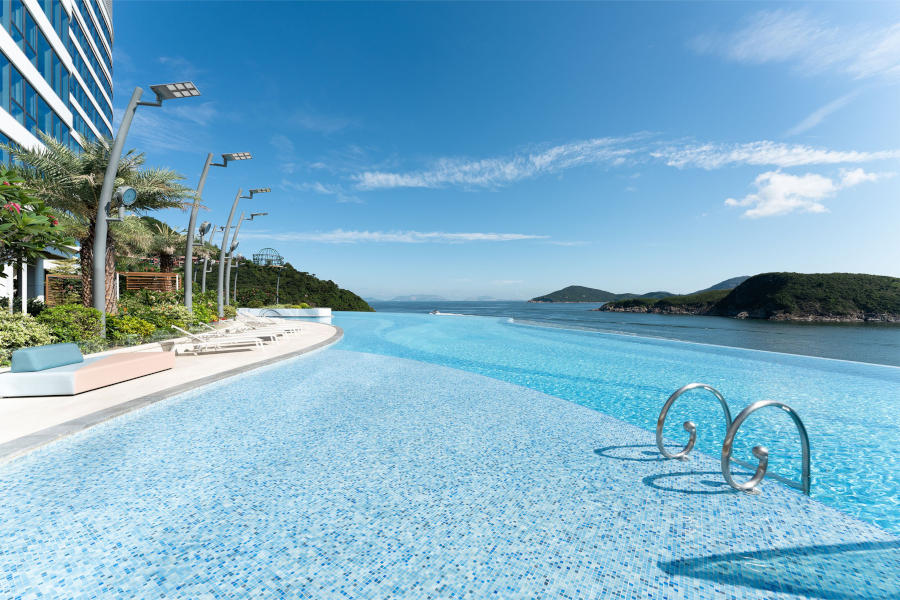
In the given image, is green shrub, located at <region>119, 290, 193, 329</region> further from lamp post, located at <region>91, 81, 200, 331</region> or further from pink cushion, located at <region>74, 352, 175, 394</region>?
pink cushion, located at <region>74, 352, 175, 394</region>

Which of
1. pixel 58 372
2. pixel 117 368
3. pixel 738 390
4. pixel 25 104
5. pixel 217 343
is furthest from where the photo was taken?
pixel 25 104

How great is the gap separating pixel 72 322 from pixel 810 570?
1273 centimetres

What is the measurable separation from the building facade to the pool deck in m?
8.37

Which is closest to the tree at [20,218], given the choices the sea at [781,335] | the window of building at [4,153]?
the window of building at [4,153]

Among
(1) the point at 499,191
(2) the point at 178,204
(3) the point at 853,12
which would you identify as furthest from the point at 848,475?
(1) the point at 499,191

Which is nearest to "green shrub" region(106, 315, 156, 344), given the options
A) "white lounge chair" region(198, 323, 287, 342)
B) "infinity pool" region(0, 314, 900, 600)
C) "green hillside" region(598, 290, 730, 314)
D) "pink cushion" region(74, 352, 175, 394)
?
"white lounge chair" region(198, 323, 287, 342)

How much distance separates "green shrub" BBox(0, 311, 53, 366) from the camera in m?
6.96

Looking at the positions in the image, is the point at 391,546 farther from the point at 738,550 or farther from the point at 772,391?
the point at 772,391

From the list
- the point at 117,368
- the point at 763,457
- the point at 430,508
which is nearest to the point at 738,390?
the point at 763,457

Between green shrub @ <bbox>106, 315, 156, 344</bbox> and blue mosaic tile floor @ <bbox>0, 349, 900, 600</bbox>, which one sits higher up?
green shrub @ <bbox>106, 315, 156, 344</bbox>

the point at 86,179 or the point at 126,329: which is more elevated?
the point at 86,179

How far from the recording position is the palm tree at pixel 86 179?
9922 millimetres

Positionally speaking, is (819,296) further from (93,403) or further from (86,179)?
(86,179)

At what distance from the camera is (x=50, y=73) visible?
639 inches
